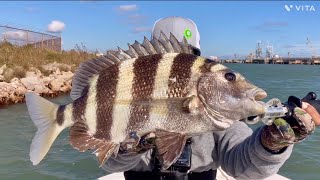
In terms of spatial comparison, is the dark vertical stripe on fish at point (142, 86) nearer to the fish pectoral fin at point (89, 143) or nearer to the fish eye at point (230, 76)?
the fish pectoral fin at point (89, 143)

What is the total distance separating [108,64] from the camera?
209 centimetres

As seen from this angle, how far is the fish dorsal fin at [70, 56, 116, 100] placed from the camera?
2092mm

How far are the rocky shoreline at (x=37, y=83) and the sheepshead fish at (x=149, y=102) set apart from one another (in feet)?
44.0

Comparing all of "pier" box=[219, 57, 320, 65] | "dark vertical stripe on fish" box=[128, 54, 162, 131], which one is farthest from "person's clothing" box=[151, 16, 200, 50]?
"pier" box=[219, 57, 320, 65]

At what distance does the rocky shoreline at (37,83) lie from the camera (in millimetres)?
14741

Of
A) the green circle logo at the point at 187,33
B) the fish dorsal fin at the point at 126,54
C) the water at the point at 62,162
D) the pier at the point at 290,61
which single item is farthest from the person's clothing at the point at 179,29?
the pier at the point at 290,61

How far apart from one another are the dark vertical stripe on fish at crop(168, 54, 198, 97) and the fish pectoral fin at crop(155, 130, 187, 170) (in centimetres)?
20

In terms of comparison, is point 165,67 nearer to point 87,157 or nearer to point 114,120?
point 114,120

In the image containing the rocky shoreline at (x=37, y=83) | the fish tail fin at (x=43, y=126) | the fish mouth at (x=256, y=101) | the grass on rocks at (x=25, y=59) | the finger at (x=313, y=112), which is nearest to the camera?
the fish mouth at (x=256, y=101)

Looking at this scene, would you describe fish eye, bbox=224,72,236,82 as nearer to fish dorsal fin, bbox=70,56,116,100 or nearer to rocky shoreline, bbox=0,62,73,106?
fish dorsal fin, bbox=70,56,116,100

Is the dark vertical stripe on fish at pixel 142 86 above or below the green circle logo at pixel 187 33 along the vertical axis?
below

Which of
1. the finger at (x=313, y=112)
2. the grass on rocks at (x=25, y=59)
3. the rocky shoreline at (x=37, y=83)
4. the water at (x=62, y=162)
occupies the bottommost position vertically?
the water at (x=62, y=162)

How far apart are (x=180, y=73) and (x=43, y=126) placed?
79 cm

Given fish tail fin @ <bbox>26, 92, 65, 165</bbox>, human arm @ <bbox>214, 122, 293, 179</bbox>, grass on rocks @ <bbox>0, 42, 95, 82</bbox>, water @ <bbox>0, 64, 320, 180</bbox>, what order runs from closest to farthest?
fish tail fin @ <bbox>26, 92, 65, 165</bbox>
human arm @ <bbox>214, 122, 293, 179</bbox>
water @ <bbox>0, 64, 320, 180</bbox>
grass on rocks @ <bbox>0, 42, 95, 82</bbox>
